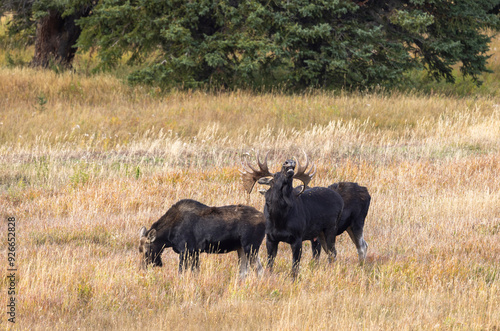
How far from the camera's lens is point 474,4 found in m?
23.6

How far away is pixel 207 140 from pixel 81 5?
11788mm

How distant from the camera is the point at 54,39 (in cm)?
2556

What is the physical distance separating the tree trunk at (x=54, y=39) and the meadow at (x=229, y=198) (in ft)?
10.4

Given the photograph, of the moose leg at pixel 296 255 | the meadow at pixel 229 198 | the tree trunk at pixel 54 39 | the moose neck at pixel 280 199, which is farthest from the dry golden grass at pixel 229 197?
the tree trunk at pixel 54 39

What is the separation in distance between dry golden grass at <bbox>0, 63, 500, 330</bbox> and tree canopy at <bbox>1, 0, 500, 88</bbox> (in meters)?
1.30

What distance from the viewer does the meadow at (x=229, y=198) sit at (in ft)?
20.9

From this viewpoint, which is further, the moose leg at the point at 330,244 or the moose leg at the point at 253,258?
the moose leg at the point at 330,244

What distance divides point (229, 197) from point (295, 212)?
400cm

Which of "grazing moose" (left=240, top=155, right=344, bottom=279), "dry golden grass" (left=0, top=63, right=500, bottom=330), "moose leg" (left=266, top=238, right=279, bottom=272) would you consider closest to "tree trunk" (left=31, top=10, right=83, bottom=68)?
"dry golden grass" (left=0, top=63, right=500, bottom=330)

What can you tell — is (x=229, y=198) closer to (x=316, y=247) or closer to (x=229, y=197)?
(x=229, y=197)

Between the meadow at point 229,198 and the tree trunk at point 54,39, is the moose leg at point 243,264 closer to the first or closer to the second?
the meadow at point 229,198

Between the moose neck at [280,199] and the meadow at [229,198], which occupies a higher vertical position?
the moose neck at [280,199]

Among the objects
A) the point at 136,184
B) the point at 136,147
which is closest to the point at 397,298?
the point at 136,184

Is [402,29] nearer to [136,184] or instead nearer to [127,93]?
[127,93]
